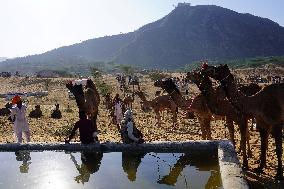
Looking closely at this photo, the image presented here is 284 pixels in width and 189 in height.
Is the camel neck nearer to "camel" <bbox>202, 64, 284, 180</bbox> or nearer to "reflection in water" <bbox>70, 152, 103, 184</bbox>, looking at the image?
"camel" <bbox>202, 64, 284, 180</bbox>

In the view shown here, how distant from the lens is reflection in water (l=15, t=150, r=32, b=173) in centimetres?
944

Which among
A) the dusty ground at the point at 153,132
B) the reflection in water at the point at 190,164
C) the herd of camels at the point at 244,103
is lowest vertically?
the dusty ground at the point at 153,132

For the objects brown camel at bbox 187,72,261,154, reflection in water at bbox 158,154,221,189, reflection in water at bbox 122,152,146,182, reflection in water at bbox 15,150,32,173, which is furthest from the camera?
brown camel at bbox 187,72,261,154

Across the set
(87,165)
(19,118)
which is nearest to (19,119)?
(19,118)

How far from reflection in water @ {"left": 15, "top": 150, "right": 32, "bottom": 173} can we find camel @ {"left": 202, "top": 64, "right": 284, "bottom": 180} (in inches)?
178

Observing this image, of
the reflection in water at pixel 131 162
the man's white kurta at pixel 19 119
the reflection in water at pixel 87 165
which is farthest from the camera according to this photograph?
the man's white kurta at pixel 19 119

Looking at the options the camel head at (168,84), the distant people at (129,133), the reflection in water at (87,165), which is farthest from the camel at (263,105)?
the camel head at (168,84)

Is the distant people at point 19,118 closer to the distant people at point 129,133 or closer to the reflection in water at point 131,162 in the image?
the distant people at point 129,133

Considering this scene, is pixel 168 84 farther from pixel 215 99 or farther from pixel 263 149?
pixel 263 149

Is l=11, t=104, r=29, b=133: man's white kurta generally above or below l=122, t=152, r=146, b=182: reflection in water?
above

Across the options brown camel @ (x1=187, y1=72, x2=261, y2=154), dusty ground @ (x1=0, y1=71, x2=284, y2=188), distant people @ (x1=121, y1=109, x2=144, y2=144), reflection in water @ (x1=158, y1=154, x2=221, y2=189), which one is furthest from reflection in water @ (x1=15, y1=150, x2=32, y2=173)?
brown camel @ (x1=187, y1=72, x2=261, y2=154)

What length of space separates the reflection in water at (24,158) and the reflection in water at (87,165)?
1027 mm

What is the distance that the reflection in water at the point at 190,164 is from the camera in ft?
25.8

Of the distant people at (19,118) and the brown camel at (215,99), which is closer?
the brown camel at (215,99)
